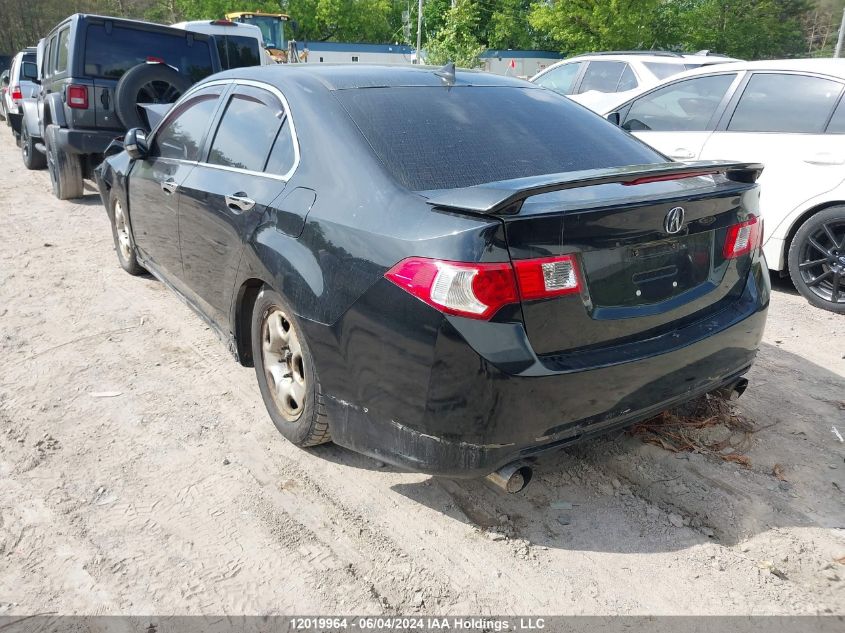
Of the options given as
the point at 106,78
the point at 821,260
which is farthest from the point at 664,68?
the point at 106,78

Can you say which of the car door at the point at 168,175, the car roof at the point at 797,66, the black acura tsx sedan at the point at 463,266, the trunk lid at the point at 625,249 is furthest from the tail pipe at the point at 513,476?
the car roof at the point at 797,66

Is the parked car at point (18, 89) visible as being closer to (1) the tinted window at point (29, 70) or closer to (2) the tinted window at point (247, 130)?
(1) the tinted window at point (29, 70)

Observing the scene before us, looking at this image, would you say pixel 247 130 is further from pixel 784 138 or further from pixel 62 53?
pixel 62 53

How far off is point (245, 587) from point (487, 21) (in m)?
43.0

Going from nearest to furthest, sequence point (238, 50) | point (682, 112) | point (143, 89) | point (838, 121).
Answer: point (838, 121), point (682, 112), point (143, 89), point (238, 50)

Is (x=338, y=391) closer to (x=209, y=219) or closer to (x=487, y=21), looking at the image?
(x=209, y=219)

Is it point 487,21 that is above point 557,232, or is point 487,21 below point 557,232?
above

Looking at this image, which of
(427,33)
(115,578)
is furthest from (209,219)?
(427,33)

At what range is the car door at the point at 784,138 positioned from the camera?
5203 millimetres

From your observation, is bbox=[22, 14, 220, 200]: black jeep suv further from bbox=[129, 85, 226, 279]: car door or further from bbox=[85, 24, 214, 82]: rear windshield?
bbox=[129, 85, 226, 279]: car door

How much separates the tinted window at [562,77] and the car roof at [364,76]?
6701 mm

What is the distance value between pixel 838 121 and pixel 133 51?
24.0ft

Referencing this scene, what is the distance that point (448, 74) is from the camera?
138 inches

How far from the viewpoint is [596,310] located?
2.43 meters
